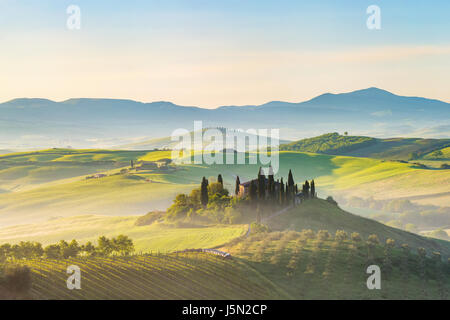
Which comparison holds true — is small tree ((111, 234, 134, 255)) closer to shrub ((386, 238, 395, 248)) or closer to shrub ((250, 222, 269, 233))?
shrub ((250, 222, 269, 233))

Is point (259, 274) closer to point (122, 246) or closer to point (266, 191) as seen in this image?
point (122, 246)

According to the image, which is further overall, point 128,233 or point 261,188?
point 261,188

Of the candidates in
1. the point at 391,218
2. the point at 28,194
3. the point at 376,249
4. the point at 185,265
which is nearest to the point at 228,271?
the point at 185,265

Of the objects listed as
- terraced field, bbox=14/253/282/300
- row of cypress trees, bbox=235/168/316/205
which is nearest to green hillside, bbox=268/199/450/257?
row of cypress trees, bbox=235/168/316/205

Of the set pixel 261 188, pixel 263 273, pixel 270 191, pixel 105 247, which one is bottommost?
pixel 105 247

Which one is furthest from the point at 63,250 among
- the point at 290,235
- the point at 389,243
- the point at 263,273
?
the point at 389,243

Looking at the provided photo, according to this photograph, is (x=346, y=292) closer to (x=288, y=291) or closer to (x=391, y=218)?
(x=288, y=291)

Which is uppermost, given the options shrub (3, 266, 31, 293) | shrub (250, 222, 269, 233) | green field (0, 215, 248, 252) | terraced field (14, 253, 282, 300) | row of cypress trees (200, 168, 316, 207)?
row of cypress trees (200, 168, 316, 207)

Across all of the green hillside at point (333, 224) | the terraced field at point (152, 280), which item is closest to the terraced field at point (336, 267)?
the terraced field at point (152, 280)
